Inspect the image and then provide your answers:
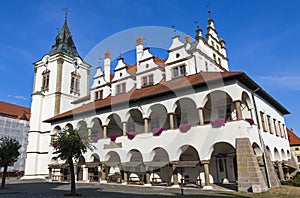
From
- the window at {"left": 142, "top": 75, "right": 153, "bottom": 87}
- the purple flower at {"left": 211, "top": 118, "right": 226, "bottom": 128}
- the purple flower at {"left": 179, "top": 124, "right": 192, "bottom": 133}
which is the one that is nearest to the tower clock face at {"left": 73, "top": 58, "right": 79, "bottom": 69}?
the window at {"left": 142, "top": 75, "right": 153, "bottom": 87}

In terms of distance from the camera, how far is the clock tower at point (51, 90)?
34.1m

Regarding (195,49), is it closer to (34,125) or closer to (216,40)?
(216,40)

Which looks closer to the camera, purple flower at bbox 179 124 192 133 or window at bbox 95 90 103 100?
purple flower at bbox 179 124 192 133

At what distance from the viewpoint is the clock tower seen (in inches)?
1342

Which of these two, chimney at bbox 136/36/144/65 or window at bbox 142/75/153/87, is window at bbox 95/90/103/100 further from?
window at bbox 142/75/153/87

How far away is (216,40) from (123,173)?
18186mm

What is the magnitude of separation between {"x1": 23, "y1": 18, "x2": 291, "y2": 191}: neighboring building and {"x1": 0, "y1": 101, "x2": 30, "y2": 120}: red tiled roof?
26804 mm

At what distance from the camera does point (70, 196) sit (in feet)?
45.4

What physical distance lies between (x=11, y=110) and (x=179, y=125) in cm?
5028

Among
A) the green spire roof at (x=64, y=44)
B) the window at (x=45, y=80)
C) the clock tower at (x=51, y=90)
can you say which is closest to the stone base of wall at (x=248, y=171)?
the clock tower at (x=51, y=90)

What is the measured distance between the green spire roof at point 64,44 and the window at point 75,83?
3236mm

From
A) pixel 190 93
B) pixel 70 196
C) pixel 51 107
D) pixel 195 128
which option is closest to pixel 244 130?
pixel 195 128

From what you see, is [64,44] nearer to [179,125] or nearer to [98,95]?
[98,95]

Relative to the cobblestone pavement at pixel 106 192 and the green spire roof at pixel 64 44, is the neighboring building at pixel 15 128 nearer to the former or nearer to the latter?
the green spire roof at pixel 64 44
